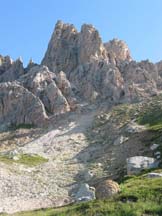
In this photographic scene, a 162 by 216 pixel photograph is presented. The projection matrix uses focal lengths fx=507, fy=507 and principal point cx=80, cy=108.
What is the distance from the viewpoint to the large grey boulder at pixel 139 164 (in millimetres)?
40312

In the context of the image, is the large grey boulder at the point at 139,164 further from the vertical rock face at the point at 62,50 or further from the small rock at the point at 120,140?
the vertical rock face at the point at 62,50

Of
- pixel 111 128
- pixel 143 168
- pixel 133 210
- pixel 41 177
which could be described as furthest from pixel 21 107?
pixel 133 210

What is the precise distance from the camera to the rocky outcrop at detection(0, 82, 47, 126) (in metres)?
80.2

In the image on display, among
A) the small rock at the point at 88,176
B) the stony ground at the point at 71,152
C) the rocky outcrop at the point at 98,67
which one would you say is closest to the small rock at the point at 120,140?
the stony ground at the point at 71,152

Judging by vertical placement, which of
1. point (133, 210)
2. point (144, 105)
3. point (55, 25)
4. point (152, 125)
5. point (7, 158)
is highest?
point (55, 25)

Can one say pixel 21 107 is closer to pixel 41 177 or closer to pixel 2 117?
pixel 2 117

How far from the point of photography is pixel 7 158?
179 ft

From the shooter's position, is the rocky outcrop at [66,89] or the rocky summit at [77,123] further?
the rocky outcrop at [66,89]

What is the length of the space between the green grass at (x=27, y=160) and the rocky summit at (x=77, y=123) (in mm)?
106

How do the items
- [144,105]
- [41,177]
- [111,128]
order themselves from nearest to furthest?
[41,177] < [111,128] < [144,105]

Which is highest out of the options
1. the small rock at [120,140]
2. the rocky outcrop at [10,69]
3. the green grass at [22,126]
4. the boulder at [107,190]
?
the rocky outcrop at [10,69]

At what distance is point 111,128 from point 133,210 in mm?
43058

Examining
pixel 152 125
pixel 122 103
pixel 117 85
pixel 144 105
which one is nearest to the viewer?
pixel 152 125

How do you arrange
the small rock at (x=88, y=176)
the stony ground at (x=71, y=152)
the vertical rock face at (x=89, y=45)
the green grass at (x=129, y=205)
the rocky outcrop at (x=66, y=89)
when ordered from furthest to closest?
the vertical rock face at (x=89, y=45)
the rocky outcrop at (x=66, y=89)
the small rock at (x=88, y=176)
the stony ground at (x=71, y=152)
the green grass at (x=129, y=205)
